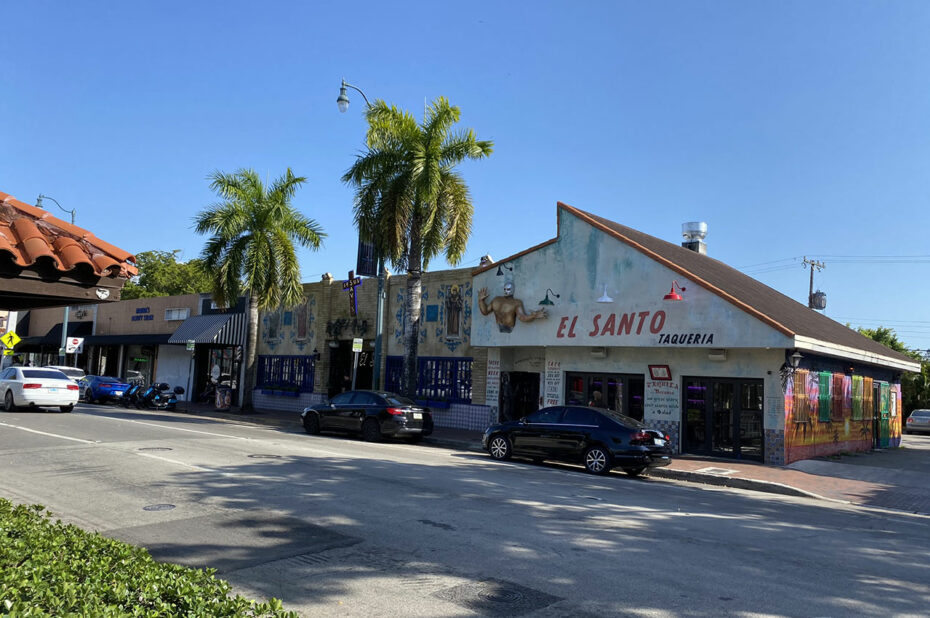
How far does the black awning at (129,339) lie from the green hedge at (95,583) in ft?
113

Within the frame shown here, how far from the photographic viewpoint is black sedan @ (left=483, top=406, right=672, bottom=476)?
47.1ft

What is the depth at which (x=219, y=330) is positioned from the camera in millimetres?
33188

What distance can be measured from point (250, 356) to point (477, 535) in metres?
22.4

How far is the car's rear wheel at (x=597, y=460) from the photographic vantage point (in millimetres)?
14500

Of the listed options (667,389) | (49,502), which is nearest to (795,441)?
(667,389)

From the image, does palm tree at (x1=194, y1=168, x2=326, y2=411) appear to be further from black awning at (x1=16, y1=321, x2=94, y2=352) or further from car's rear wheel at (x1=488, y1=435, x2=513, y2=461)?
black awning at (x1=16, y1=321, x2=94, y2=352)

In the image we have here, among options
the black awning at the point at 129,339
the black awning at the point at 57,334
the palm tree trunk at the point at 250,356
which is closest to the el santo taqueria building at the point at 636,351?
the palm tree trunk at the point at 250,356

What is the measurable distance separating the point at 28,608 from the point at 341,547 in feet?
13.7

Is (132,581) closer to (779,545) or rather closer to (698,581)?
(698,581)

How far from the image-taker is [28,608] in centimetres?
325

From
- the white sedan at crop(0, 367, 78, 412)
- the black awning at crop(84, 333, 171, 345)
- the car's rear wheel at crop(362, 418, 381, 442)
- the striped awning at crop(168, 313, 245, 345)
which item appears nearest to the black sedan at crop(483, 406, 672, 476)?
the car's rear wheel at crop(362, 418, 381, 442)

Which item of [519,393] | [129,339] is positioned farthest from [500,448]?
[129,339]

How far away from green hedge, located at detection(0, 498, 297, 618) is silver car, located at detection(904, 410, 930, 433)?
148 ft

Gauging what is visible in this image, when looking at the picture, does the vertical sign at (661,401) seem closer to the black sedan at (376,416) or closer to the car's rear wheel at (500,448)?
the car's rear wheel at (500,448)
